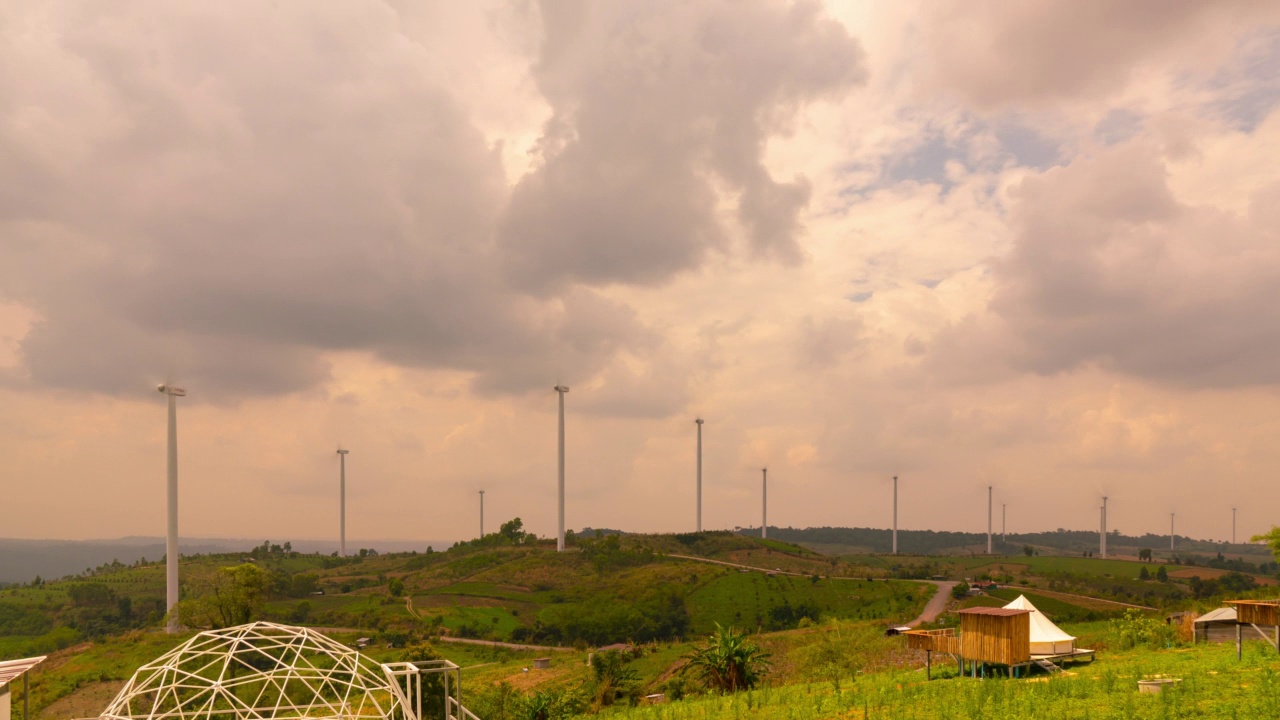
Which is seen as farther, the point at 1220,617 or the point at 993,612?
the point at 1220,617

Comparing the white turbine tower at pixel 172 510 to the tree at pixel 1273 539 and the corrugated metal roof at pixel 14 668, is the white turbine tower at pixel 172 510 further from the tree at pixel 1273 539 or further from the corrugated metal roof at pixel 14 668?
the tree at pixel 1273 539

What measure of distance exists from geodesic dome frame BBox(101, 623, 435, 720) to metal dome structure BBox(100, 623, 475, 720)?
41mm

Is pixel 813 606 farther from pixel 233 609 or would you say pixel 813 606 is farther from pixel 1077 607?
pixel 233 609

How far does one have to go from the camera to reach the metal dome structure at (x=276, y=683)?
33.4 meters

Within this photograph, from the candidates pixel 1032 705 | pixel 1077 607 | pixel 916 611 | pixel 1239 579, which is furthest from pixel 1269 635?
pixel 1239 579

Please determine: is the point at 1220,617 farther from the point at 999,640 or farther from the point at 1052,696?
the point at 1052,696

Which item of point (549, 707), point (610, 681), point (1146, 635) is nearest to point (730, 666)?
point (549, 707)

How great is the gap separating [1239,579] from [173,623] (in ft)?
573

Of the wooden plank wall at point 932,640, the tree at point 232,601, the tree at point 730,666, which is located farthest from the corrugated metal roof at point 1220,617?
the tree at point 232,601

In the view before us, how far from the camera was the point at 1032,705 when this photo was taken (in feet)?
104

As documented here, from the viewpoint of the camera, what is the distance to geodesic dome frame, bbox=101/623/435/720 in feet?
110

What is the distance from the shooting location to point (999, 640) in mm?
40094

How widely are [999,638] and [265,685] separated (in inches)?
1236

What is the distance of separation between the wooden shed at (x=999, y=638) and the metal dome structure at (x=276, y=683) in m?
22.9
